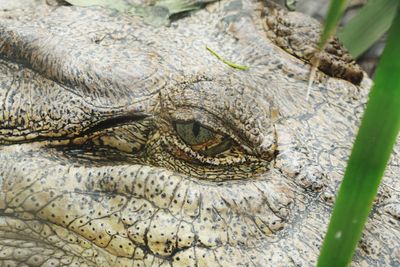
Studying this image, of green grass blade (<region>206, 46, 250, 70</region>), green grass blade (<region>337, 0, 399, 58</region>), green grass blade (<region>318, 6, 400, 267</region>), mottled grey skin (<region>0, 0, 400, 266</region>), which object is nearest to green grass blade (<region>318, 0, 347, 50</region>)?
green grass blade (<region>318, 6, 400, 267</region>)

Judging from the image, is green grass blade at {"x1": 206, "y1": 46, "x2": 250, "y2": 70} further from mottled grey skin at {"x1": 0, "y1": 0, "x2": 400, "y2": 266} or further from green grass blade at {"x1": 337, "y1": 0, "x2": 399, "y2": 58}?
green grass blade at {"x1": 337, "y1": 0, "x2": 399, "y2": 58}

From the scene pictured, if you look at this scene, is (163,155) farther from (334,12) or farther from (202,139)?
(334,12)

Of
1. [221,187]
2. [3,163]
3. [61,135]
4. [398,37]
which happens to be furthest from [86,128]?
[398,37]

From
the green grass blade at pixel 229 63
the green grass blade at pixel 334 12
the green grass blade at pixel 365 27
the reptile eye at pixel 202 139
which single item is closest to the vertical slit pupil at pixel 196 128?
the reptile eye at pixel 202 139

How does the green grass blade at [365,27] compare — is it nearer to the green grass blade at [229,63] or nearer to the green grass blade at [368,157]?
the green grass blade at [229,63]

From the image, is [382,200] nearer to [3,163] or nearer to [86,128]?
[86,128]

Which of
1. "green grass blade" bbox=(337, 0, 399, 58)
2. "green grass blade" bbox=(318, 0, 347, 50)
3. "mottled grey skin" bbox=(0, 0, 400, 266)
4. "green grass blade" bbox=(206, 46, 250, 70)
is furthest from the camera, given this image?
"green grass blade" bbox=(337, 0, 399, 58)
